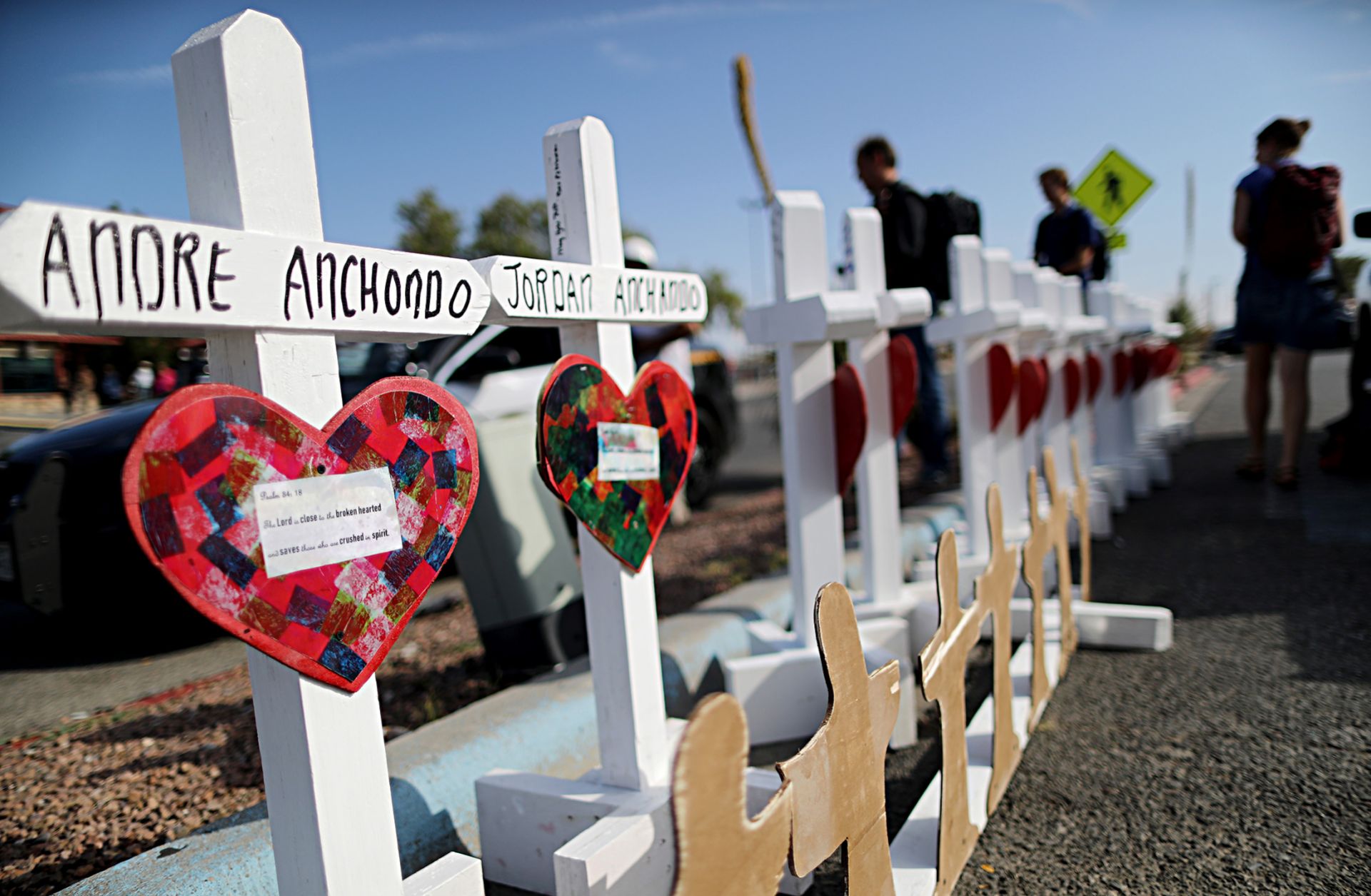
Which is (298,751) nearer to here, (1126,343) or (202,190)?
(202,190)

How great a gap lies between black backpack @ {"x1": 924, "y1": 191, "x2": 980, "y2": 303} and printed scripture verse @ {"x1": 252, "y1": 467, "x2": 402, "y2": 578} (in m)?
4.30

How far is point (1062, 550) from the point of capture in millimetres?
2666

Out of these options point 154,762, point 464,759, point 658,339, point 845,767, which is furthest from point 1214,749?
point 658,339

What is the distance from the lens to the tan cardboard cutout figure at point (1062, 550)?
262 centimetres

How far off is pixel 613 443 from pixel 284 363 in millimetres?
732

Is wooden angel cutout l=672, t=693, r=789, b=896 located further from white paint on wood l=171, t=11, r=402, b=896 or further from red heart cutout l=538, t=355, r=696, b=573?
red heart cutout l=538, t=355, r=696, b=573

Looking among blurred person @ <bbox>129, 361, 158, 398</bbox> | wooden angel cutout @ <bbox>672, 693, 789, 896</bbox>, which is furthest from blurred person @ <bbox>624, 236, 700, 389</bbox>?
blurred person @ <bbox>129, 361, 158, 398</bbox>

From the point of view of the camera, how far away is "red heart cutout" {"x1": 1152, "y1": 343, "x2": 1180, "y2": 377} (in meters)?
6.97

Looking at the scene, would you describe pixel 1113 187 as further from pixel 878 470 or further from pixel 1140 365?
pixel 878 470

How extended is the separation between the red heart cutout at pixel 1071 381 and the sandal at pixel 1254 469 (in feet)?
6.03

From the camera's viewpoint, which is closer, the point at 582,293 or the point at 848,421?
the point at 582,293

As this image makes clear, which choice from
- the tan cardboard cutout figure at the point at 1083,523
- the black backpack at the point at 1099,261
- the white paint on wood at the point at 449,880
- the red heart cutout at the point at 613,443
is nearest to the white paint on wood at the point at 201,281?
the red heart cutout at the point at 613,443

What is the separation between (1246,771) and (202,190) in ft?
7.99

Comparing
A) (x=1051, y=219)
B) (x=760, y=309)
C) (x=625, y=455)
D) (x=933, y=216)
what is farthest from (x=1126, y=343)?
(x=625, y=455)
